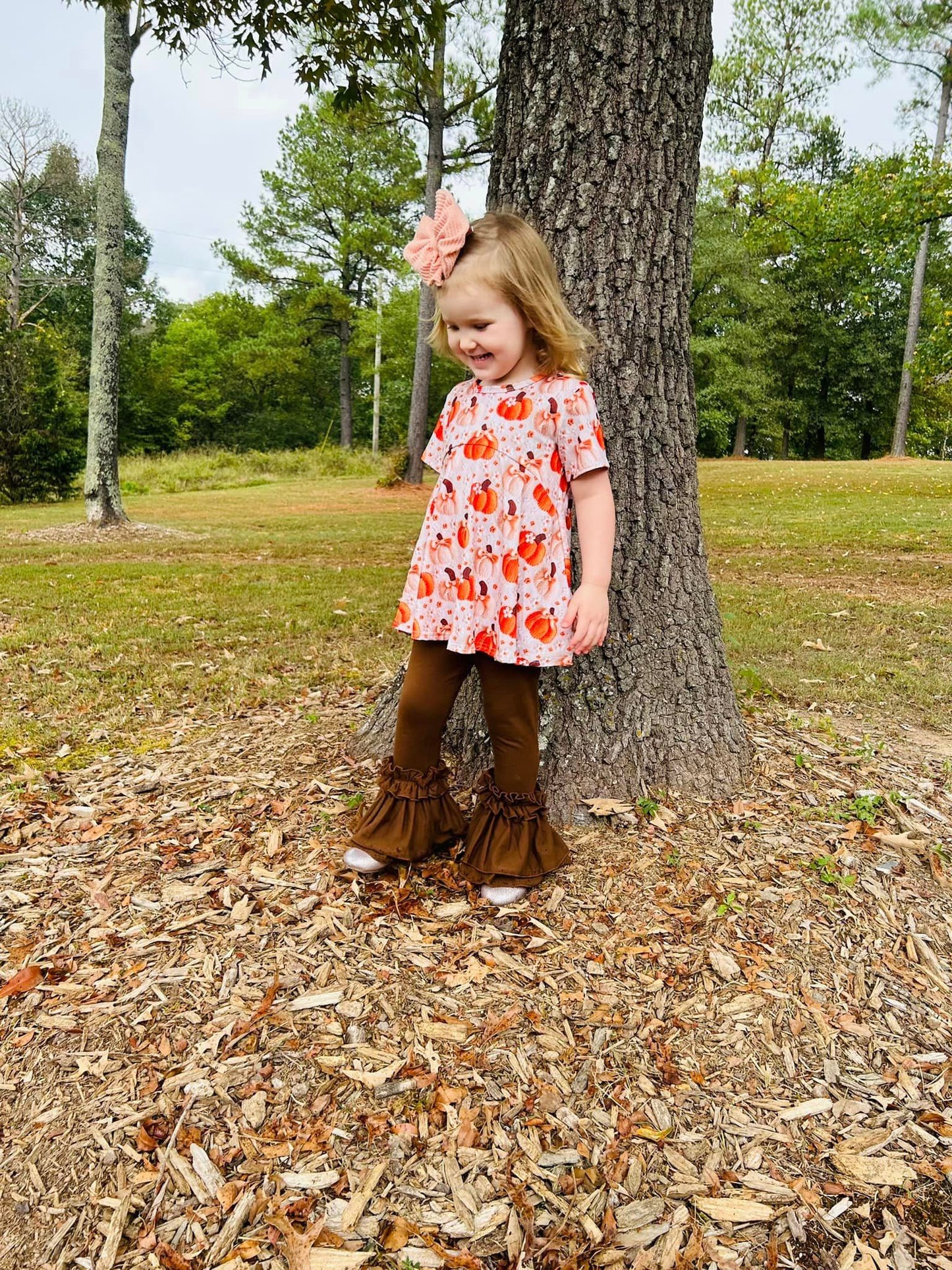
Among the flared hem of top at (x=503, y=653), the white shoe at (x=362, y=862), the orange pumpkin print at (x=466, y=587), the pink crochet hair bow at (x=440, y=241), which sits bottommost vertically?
the white shoe at (x=362, y=862)

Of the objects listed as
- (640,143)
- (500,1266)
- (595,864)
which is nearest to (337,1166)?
(500,1266)

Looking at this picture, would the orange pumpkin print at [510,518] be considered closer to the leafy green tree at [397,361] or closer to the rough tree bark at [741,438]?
the leafy green tree at [397,361]

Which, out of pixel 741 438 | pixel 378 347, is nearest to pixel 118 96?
pixel 378 347

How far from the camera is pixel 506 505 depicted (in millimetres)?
2033

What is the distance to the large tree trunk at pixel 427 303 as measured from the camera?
1586cm

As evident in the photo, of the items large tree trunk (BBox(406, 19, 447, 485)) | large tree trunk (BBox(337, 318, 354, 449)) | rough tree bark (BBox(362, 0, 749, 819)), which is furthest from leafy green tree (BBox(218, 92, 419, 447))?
rough tree bark (BBox(362, 0, 749, 819))

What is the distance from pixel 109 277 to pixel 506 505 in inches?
396

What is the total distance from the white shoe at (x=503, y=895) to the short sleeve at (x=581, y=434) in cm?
117

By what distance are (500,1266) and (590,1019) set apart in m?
0.56

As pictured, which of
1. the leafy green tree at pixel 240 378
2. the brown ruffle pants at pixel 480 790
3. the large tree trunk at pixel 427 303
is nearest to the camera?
the brown ruffle pants at pixel 480 790

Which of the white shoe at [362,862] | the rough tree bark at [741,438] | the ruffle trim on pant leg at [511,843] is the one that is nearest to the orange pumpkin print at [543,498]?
the ruffle trim on pant leg at [511,843]

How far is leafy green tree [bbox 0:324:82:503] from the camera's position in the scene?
46.7 ft

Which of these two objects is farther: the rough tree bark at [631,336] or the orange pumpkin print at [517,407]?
the rough tree bark at [631,336]

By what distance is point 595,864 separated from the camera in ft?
7.62
